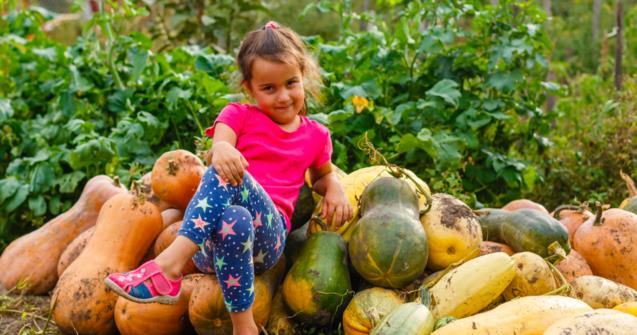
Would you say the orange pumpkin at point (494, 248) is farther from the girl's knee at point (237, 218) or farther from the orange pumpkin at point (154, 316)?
the orange pumpkin at point (154, 316)

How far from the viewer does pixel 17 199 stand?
15.8 ft

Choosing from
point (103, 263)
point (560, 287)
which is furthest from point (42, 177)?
point (560, 287)

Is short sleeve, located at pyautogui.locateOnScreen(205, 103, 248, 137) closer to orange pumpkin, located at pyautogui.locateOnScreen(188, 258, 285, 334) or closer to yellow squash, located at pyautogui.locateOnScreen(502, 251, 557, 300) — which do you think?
orange pumpkin, located at pyautogui.locateOnScreen(188, 258, 285, 334)

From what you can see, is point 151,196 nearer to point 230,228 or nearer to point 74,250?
point 74,250

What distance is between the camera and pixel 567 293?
2963 millimetres

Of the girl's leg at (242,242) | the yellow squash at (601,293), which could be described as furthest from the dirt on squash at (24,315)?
the yellow squash at (601,293)

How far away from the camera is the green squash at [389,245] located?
10.1ft

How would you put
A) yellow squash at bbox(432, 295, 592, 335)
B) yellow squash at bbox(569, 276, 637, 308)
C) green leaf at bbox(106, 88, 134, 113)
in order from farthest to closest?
green leaf at bbox(106, 88, 134, 113) → yellow squash at bbox(569, 276, 637, 308) → yellow squash at bbox(432, 295, 592, 335)

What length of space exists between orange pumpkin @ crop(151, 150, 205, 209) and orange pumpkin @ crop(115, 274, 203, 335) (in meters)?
0.50

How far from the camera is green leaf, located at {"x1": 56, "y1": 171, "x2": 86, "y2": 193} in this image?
4.84m

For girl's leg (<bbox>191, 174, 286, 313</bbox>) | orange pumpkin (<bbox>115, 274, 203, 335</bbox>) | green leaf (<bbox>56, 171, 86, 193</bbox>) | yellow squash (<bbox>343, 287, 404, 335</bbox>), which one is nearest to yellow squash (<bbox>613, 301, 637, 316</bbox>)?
yellow squash (<bbox>343, 287, 404, 335</bbox>)

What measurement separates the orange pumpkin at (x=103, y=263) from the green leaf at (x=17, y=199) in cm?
136

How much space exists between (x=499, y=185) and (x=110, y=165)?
8.79 feet

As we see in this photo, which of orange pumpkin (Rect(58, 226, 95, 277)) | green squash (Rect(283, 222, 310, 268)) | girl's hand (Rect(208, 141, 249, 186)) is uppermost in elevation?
girl's hand (Rect(208, 141, 249, 186))
